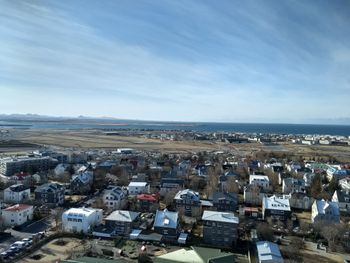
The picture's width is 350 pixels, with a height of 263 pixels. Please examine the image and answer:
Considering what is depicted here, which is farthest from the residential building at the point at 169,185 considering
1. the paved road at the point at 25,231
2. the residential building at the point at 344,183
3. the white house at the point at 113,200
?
the residential building at the point at 344,183

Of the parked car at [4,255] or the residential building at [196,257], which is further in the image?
the parked car at [4,255]

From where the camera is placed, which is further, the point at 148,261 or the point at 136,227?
the point at 136,227

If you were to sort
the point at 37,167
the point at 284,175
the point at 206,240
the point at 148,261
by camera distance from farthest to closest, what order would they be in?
the point at 37,167 < the point at 284,175 < the point at 206,240 < the point at 148,261

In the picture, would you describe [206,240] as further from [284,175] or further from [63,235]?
[284,175]

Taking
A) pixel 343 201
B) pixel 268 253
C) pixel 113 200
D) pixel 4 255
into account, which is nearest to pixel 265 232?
pixel 268 253

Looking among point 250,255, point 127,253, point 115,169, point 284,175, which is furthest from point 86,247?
point 284,175

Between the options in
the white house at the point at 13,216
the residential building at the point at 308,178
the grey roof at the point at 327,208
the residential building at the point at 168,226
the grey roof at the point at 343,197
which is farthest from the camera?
the residential building at the point at 308,178

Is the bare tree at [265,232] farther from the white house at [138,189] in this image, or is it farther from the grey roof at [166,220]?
the white house at [138,189]

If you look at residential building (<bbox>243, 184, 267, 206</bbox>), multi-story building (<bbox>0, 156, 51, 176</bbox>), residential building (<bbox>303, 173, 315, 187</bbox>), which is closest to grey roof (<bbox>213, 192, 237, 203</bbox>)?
residential building (<bbox>243, 184, 267, 206</bbox>)
